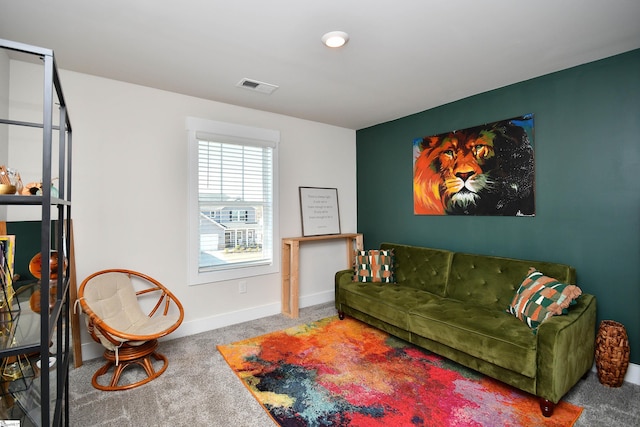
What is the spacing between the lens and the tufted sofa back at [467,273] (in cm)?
266

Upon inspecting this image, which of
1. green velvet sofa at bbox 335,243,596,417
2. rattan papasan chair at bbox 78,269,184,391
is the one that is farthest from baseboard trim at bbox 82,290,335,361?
green velvet sofa at bbox 335,243,596,417

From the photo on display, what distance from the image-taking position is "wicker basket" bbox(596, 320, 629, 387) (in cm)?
222

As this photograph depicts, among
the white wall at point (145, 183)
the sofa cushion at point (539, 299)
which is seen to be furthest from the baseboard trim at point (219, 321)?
the sofa cushion at point (539, 299)

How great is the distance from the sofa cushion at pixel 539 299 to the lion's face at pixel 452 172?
1011mm

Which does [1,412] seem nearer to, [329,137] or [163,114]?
[163,114]

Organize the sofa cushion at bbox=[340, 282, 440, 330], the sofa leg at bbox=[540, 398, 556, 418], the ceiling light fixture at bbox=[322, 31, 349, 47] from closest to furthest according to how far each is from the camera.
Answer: the sofa leg at bbox=[540, 398, 556, 418]
the ceiling light fixture at bbox=[322, 31, 349, 47]
the sofa cushion at bbox=[340, 282, 440, 330]

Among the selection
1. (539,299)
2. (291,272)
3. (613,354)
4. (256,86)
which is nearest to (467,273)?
(539,299)

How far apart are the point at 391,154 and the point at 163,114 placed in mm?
2647

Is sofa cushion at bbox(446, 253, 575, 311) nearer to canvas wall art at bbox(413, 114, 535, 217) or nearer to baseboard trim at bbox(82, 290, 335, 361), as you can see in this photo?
canvas wall art at bbox(413, 114, 535, 217)

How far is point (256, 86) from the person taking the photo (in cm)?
297

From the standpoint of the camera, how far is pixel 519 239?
2.92 meters

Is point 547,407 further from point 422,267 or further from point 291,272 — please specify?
point 291,272

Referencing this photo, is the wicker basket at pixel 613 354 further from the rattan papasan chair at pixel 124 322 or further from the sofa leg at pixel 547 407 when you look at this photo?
the rattan papasan chair at pixel 124 322

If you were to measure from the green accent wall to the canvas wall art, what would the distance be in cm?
8
